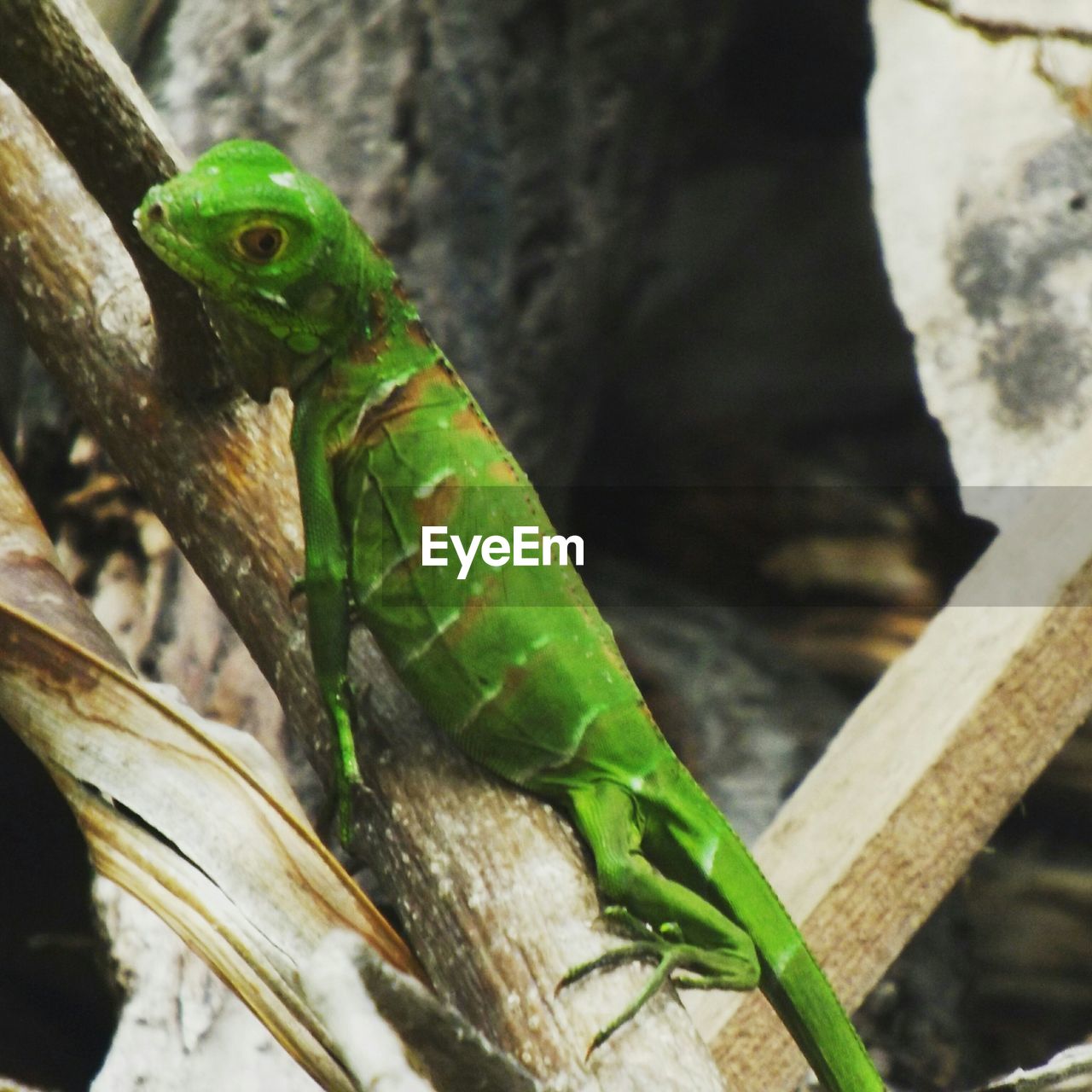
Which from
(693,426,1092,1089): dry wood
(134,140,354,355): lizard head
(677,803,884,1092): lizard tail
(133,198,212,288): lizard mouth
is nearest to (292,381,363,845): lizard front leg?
(134,140,354,355): lizard head

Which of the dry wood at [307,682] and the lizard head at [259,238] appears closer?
the dry wood at [307,682]

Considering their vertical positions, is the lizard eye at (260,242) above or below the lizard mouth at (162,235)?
above

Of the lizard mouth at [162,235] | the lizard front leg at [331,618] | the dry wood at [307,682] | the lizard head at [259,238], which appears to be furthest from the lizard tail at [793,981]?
the lizard mouth at [162,235]

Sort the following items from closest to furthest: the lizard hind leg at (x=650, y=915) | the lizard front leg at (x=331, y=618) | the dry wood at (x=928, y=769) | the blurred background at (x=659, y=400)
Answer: the lizard hind leg at (x=650, y=915) → the lizard front leg at (x=331, y=618) → the dry wood at (x=928, y=769) → the blurred background at (x=659, y=400)

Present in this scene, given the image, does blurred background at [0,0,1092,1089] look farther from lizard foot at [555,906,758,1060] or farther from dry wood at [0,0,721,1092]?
lizard foot at [555,906,758,1060]

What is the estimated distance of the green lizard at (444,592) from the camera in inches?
79.7

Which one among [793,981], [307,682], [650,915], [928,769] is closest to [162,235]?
[307,682]

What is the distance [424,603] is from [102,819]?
563mm

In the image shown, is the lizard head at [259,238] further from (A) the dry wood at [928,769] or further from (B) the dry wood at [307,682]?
(A) the dry wood at [928,769]

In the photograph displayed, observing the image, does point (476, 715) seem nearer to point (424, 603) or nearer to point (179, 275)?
point (424, 603)

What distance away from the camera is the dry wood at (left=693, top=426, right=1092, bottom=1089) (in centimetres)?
245

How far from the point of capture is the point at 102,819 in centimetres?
188

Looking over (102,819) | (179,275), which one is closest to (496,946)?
(102,819)

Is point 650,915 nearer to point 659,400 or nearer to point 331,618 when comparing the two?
point 331,618
